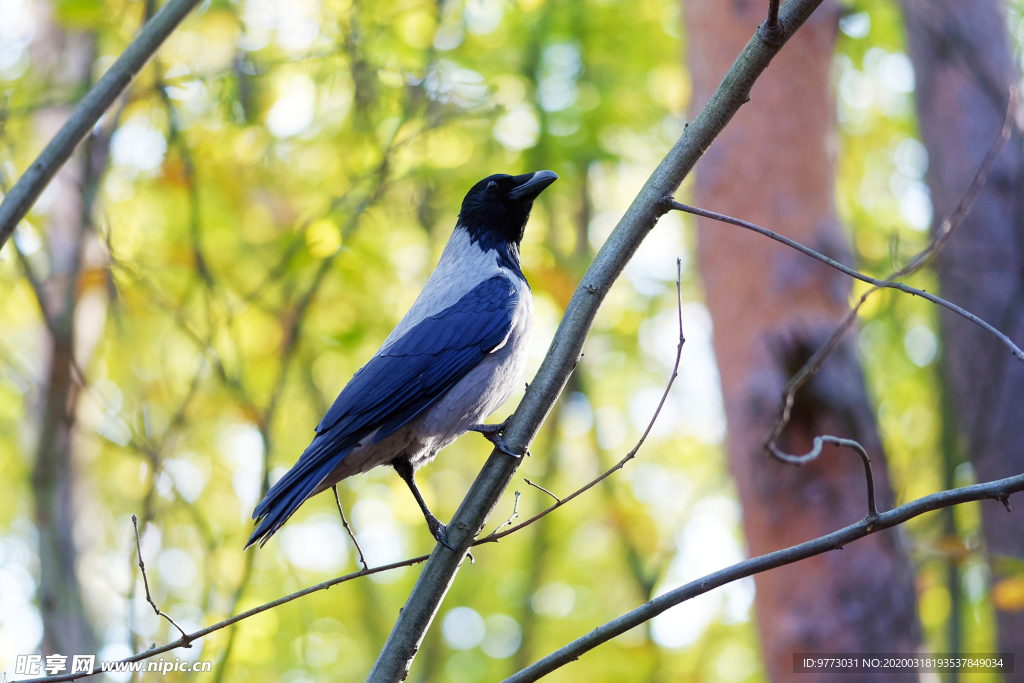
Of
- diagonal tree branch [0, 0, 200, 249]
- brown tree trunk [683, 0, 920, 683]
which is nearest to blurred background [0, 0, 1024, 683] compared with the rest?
brown tree trunk [683, 0, 920, 683]

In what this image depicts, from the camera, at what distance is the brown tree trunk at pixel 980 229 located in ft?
20.4

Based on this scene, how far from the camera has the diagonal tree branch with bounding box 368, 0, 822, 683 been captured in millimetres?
2676

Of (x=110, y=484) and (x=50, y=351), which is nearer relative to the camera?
(x=50, y=351)

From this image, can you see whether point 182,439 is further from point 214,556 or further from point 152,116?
point 152,116

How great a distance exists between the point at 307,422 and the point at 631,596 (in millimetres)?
4475

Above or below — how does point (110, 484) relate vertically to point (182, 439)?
above

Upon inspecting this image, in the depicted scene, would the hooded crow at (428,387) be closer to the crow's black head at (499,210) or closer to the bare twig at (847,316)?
the crow's black head at (499,210)

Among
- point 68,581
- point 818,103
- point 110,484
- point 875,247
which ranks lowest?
point 68,581

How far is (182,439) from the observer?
5781 mm

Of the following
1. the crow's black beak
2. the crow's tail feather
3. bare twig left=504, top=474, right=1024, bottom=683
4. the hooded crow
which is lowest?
bare twig left=504, top=474, right=1024, bottom=683

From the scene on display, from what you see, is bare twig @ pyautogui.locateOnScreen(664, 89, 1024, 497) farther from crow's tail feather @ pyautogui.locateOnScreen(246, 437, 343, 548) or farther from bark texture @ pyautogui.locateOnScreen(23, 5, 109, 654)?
bark texture @ pyautogui.locateOnScreen(23, 5, 109, 654)

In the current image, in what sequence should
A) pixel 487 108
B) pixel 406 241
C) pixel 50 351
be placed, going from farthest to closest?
pixel 406 241 → pixel 487 108 → pixel 50 351

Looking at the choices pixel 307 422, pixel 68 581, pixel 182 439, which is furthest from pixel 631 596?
pixel 68 581

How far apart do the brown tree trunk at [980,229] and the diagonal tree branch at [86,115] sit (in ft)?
19.0
